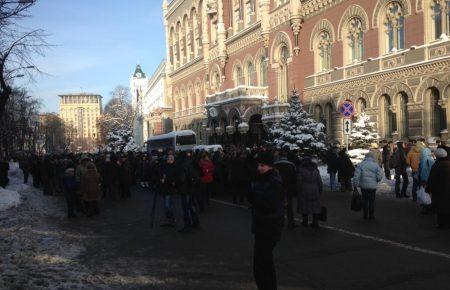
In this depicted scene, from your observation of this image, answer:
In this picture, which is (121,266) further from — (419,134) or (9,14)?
(419,134)

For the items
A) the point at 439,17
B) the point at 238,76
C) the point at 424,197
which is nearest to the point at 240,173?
the point at 424,197

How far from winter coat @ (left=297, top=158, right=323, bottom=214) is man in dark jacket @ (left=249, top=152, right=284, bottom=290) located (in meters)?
5.15

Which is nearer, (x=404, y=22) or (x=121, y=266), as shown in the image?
(x=121, y=266)

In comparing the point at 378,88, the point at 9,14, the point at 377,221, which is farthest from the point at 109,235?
the point at 378,88

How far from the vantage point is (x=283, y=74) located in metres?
36.9

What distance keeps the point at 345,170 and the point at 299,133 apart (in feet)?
27.6

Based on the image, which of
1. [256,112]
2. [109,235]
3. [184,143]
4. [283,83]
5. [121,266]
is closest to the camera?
[121,266]

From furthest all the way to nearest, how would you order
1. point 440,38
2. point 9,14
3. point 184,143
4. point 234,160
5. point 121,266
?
point 184,143, point 440,38, point 234,160, point 9,14, point 121,266

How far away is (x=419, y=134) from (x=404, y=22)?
5.64 metres

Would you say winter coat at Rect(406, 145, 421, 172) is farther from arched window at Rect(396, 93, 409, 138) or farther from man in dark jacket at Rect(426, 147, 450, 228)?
arched window at Rect(396, 93, 409, 138)

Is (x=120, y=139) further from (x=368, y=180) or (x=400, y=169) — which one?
(x=368, y=180)

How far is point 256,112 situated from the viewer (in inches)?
1563

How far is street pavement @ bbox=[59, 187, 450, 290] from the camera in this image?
678 centimetres

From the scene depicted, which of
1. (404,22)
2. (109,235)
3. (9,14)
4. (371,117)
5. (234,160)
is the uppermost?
(404,22)
